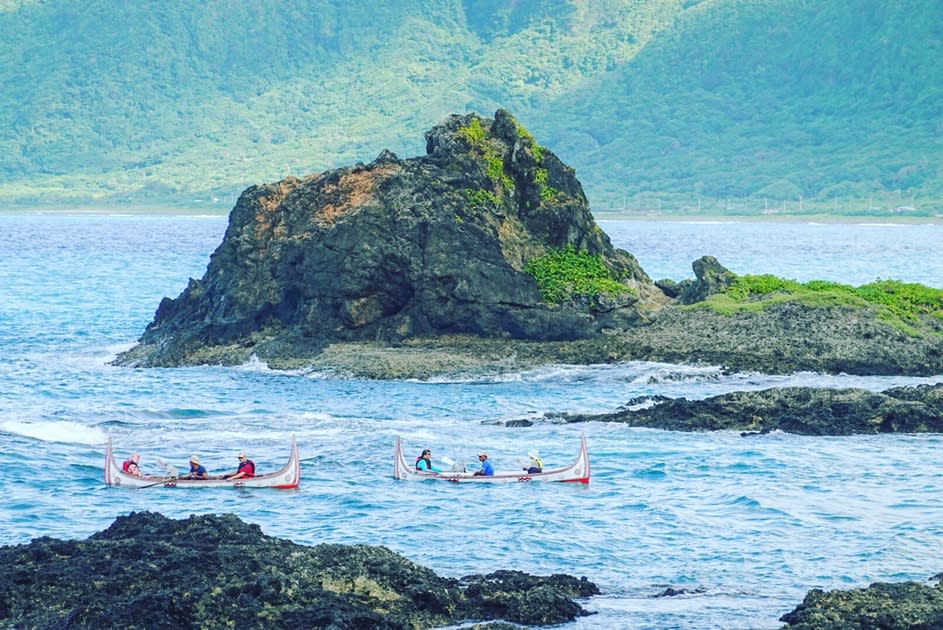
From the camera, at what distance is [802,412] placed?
51156 mm

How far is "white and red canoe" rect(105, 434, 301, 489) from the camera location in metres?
43.8

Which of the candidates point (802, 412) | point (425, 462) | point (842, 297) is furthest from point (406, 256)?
point (425, 462)

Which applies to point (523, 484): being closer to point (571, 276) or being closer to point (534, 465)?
point (534, 465)

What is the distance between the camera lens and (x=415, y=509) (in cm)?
4209

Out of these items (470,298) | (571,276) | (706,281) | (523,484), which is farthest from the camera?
(706,281)

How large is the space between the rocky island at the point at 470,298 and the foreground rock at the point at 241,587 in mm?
27164

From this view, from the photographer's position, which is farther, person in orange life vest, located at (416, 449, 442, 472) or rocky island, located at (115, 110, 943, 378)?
rocky island, located at (115, 110, 943, 378)

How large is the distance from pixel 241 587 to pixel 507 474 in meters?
14.3

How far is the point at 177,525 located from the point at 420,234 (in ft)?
102

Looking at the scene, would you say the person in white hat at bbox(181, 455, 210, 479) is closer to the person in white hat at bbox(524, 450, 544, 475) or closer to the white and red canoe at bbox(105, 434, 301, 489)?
the white and red canoe at bbox(105, 434, 301, 489)

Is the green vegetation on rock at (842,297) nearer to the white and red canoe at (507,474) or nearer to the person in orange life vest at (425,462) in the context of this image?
the white and red canoe at (507,474)

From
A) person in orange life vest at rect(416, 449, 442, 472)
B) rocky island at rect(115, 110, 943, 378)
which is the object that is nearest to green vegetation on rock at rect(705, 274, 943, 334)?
rocky island at rect(115, 110, 943, 378)

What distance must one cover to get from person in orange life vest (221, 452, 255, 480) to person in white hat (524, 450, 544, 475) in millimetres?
6760

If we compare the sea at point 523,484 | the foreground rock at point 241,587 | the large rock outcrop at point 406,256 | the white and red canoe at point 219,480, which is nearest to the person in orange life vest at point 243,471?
the white and red canoe at point 219,480
